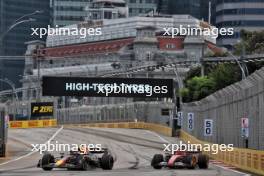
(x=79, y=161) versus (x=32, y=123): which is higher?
(x=32, y=123)

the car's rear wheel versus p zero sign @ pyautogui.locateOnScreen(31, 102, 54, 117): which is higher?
p zero sign @ pyautogui.locateOnScreen(31, 102, 54, 117)

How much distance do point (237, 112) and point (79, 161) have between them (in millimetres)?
13606

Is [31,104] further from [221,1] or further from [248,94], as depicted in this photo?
[221,1]

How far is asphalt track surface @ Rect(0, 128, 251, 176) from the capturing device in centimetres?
3512

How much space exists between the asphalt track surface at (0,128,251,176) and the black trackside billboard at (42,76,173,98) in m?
4.21

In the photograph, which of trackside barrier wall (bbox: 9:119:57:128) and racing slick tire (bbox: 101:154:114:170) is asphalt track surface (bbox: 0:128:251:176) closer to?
racing slick tire (bbox: 101:154:114:170)

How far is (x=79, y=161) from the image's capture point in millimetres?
36188

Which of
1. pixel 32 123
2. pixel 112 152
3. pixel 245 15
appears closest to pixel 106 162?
pixel 112 152

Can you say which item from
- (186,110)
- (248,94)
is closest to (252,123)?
(248,94)

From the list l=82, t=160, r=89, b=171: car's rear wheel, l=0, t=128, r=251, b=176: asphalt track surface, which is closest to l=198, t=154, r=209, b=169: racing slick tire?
l=0, t=128, r=251, b=176: asphalt track surface

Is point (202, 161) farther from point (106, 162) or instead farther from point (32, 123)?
point (32, 123)

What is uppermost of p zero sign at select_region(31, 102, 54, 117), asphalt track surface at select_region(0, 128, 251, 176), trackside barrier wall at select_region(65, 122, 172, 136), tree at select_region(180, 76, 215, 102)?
tree at select_region(180, 76, 215, 102)

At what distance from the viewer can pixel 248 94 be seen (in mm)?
43156

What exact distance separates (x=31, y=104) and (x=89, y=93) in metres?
47.9
